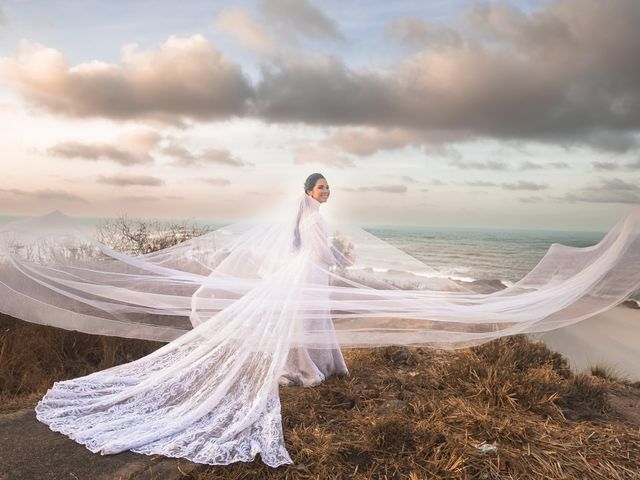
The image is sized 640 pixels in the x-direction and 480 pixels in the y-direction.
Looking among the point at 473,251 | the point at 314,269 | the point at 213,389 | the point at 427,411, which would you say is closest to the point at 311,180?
the point at 314,269

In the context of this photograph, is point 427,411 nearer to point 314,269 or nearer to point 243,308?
point 314,269

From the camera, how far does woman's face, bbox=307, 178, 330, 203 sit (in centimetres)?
543

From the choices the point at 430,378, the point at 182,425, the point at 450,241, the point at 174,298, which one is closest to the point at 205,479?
the point at 182,425

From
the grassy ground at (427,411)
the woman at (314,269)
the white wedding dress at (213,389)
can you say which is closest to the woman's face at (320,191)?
the woman at (314,269)

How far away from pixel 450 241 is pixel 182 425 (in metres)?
39.9

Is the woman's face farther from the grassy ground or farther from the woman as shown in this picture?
the grassy ground

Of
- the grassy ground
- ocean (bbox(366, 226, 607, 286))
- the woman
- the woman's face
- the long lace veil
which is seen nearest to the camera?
the grassy ground

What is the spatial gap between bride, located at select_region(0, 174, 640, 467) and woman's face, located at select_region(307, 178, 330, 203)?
0.02 metres

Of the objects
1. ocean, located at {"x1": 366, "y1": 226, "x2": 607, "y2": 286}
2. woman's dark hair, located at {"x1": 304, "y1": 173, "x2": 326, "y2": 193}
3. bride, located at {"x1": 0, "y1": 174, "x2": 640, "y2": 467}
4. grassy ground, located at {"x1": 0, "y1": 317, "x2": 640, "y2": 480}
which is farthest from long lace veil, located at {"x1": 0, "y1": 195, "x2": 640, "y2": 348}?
ocean, located at {"x1": 366, "y1": 226, "x2": 607, "y2": 286}

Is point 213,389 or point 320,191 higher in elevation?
point 320,191

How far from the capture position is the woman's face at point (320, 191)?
5.43 metres

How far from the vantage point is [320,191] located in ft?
17.8

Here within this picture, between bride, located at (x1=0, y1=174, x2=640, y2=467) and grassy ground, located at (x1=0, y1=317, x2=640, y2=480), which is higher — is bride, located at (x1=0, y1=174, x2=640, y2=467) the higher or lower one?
the higher one

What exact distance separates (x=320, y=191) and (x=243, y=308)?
4.92ft
